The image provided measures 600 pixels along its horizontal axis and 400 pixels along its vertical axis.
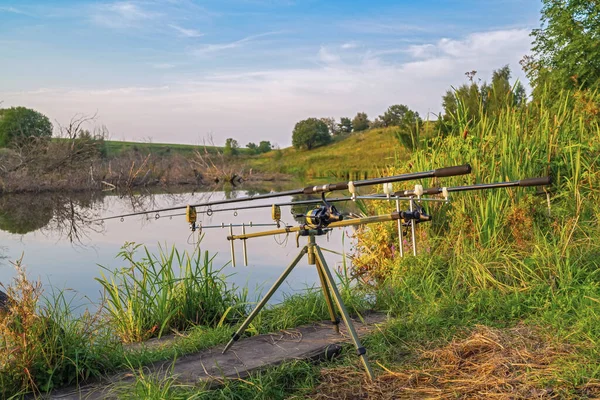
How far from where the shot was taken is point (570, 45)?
2266cm

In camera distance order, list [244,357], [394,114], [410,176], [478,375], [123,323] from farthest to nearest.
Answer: [394,114], [123,323], [244,357], [478,375], [410,176]

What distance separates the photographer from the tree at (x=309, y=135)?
5459 cm

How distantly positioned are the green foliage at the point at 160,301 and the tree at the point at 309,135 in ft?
162

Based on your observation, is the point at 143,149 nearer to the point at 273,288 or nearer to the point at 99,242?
the point at 99,242

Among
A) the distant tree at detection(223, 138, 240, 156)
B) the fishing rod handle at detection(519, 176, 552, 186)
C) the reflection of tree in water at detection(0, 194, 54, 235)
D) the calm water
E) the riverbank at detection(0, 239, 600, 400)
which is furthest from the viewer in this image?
the distant tree at detection(223, 138, 240, 156)

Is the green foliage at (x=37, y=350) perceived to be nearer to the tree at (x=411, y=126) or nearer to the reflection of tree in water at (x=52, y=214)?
the tree at (x=411, y=126)

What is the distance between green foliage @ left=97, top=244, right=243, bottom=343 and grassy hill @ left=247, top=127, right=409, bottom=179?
28.1 metres

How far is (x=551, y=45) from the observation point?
25.9 meters

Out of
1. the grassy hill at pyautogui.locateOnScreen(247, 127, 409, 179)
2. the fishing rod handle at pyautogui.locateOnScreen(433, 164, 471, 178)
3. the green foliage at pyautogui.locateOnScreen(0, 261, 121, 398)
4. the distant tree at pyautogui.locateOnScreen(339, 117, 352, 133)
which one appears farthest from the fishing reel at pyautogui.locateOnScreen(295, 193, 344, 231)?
the distant tree at pyautogui.locateOnScreen(339, 117, 352, 133)

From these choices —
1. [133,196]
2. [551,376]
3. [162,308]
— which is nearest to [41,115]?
[133,196]

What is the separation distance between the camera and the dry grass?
304cm

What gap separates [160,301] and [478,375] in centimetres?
305

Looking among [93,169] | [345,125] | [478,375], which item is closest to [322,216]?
[478,375]

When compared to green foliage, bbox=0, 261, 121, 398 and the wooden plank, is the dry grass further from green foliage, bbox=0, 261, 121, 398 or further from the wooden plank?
green foliage, bbox=0, 261, 121, 398
